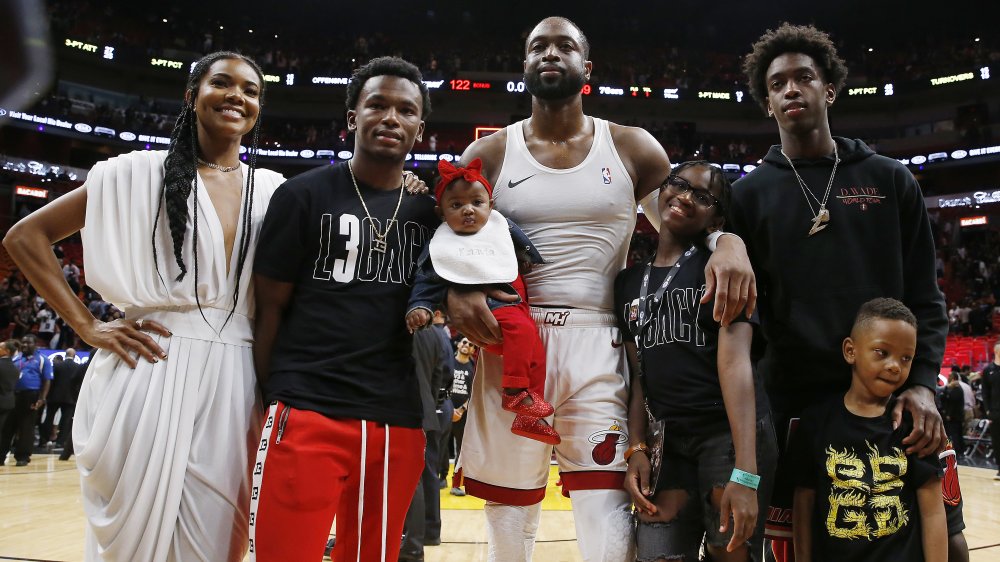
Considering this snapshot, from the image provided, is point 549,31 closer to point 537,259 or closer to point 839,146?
point 537,259

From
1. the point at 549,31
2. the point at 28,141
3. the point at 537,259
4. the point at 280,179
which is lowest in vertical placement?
the point at 537,259

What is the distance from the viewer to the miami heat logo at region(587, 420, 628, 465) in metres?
2.62

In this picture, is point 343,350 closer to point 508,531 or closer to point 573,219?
point 508,531

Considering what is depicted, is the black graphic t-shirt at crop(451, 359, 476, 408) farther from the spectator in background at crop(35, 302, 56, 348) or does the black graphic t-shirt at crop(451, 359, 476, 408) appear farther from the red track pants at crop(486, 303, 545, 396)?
the spectator in background at crop(35, 302, 56, 348)

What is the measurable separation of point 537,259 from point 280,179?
3.51ft

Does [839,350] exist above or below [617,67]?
below

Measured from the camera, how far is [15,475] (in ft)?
31.6

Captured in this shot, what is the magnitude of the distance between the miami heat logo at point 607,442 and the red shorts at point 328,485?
0.63 meters

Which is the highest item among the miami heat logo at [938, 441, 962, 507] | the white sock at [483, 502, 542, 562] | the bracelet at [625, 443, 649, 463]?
the bracelet at [625, 443, 649, 463]

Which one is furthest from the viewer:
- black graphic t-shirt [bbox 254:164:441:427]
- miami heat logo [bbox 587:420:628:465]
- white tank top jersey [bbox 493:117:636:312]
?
white tank top jersey [bbox 493:117:636:312]

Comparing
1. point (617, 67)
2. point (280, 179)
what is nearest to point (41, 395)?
point (280, 179)

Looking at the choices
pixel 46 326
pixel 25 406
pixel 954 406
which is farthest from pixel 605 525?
pixel 46 326

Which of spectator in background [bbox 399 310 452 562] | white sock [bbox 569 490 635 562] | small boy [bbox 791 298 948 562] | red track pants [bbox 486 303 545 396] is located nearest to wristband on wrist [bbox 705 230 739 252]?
small boy [bbox 791 298 948 562]

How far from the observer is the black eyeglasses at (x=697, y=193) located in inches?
104
